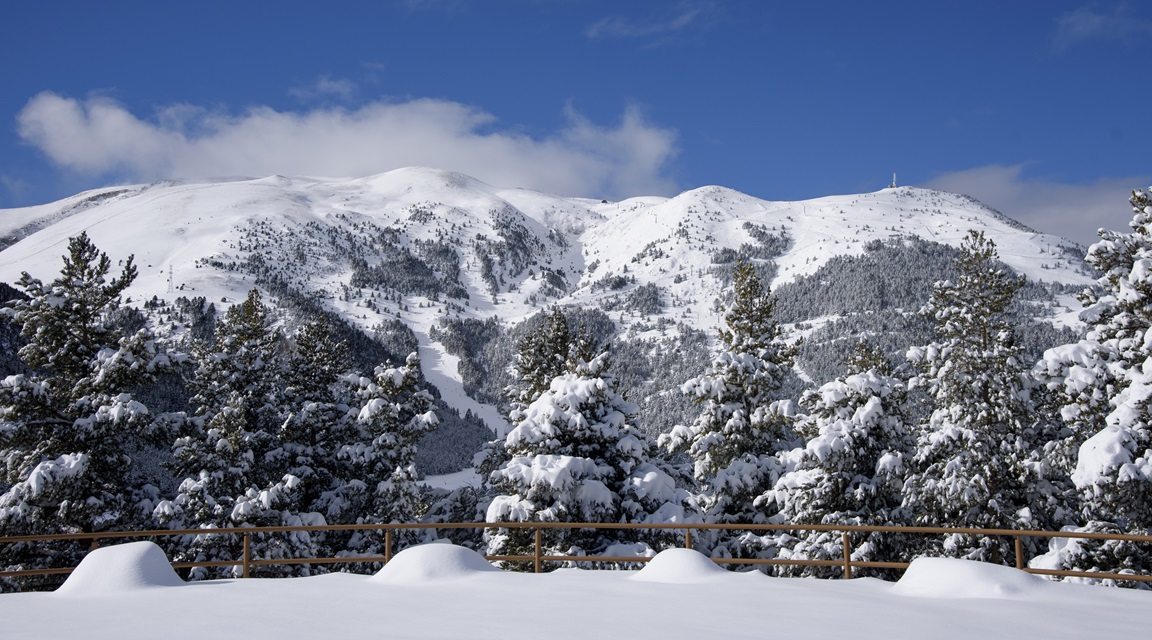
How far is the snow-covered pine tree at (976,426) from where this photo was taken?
2183cm

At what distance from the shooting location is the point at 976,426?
2305 centimetres

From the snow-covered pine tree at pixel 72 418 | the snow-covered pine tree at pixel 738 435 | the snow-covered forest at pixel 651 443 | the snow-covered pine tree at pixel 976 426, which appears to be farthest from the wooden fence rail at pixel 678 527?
the snow-covered pine tree at pixel 738 435

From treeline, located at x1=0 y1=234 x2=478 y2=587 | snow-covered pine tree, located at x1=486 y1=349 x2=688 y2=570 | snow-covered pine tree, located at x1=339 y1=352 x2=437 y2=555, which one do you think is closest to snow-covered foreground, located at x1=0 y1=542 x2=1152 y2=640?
snow-covered pine tree, located at x1=486 y1=349 x2=688 y2=570

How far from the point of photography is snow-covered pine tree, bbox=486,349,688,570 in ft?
70.5

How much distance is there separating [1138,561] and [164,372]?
25159 mm

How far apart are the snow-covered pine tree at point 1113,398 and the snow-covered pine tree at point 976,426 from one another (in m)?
1.29

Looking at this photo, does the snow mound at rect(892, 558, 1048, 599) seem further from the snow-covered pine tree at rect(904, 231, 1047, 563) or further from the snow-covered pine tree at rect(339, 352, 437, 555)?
the snow-covered pine tree at rect(339, 352, 437, 555)

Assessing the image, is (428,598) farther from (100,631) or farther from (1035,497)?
(1035,497)

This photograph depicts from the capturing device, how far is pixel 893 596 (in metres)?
12.5

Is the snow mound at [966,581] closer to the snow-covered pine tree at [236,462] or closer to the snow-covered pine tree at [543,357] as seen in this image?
the snow-covered pine tree at [236,462]

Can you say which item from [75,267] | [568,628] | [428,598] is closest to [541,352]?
[75,267]

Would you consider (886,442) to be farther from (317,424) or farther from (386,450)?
(317,424)

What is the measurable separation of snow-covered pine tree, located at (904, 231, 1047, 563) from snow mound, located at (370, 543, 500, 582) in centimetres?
1358

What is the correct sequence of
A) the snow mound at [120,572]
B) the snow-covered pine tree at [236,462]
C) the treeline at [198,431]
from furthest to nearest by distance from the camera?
the snow-covered pine tree at [236,462] → the treeline at [198,431] → the snow mound at [120,572]
